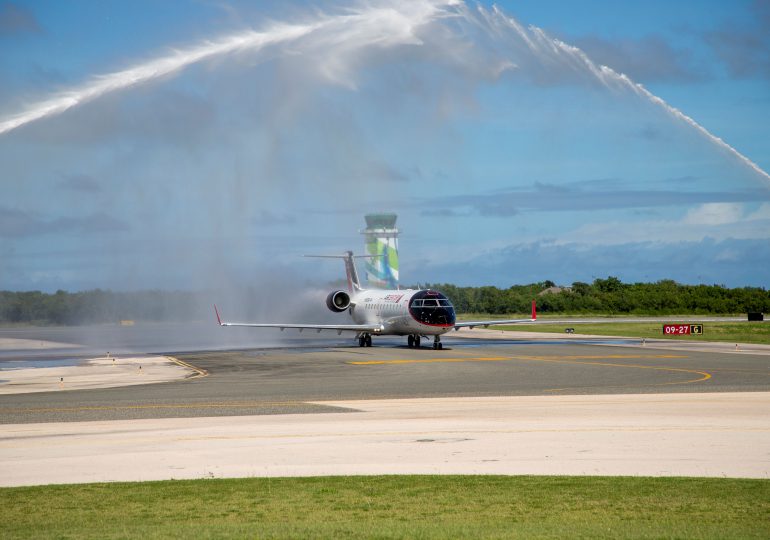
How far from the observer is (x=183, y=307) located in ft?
301

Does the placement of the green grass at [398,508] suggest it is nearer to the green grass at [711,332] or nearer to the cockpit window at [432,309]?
the cockpit window at [432,309]

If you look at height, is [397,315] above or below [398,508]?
above

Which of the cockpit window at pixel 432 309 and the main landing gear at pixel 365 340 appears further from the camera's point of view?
the main landing gear at pixel 365 340

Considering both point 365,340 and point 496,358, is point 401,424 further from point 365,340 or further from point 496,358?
point 365,340

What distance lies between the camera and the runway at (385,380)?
31.5 meters

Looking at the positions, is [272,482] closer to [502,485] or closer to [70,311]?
[502,485]

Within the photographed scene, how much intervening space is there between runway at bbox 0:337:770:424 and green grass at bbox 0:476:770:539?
1214 centimetres

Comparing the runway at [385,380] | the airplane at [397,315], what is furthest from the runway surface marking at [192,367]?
the airplane at [397,315]

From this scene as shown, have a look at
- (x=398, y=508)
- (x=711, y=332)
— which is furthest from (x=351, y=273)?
(x=398, y=508)

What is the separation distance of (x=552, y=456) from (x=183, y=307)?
7461cm

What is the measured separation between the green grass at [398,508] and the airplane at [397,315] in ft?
153

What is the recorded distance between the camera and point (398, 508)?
1577 cm

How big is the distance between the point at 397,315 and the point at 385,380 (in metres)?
26.4

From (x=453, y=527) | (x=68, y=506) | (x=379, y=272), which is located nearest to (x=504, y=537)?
(x=453, y=527)
